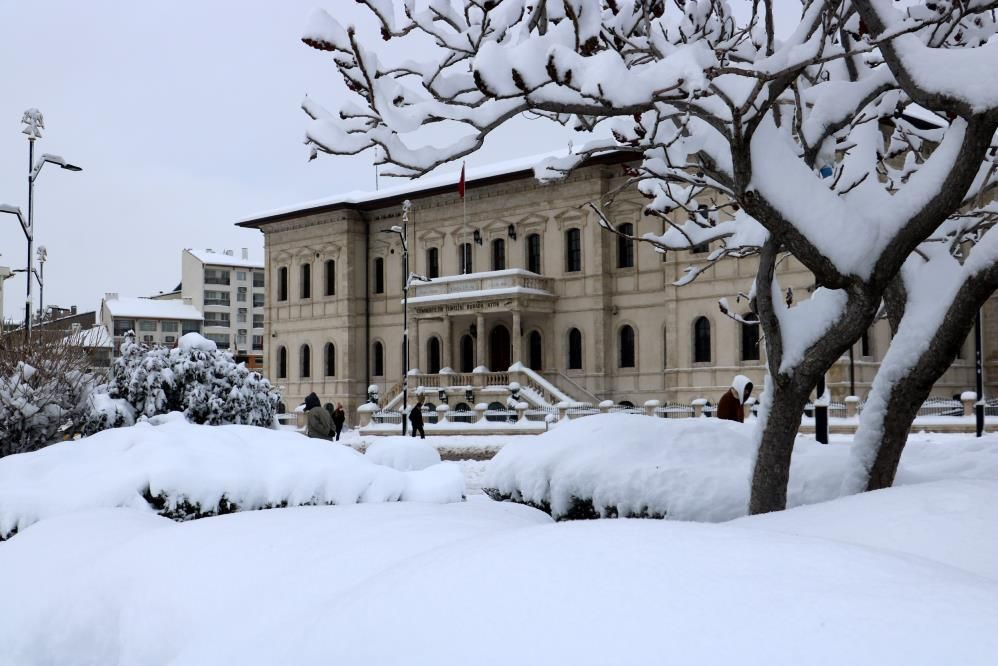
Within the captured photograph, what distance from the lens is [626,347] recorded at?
130 feet

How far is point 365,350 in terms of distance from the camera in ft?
157

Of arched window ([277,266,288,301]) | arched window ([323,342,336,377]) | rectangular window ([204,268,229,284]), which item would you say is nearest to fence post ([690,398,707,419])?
arched window ([323,342,336,377])

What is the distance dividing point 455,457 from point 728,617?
2653cm

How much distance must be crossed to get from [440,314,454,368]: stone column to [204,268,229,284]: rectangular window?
54.1 meters

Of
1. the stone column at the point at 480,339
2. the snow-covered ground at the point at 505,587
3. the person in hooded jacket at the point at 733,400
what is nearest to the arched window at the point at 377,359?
the stone column at the point at 480,339

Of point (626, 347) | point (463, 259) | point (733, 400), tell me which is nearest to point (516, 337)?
point (626, 347)

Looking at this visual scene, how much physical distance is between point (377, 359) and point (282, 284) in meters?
7.91

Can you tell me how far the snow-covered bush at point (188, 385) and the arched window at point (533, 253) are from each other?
23.1 metres

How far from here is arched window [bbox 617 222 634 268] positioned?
128 ft

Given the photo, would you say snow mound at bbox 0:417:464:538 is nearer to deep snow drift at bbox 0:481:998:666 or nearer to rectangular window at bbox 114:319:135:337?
deep snow drift at bbox 0:481:998:666

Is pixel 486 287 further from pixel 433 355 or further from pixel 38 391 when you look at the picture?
pixel 38 391

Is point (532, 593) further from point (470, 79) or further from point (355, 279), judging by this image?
point (355, 279)

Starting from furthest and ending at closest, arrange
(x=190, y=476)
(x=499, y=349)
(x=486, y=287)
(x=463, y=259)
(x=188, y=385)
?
1. (x=463, y=259)
2. (x=499, y=349)
3. (x=486, y=287)
4. (x=188, y=385)
5. (x=190, y=476)

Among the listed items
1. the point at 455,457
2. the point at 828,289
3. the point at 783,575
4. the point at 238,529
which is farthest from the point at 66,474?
the point at 455,457
